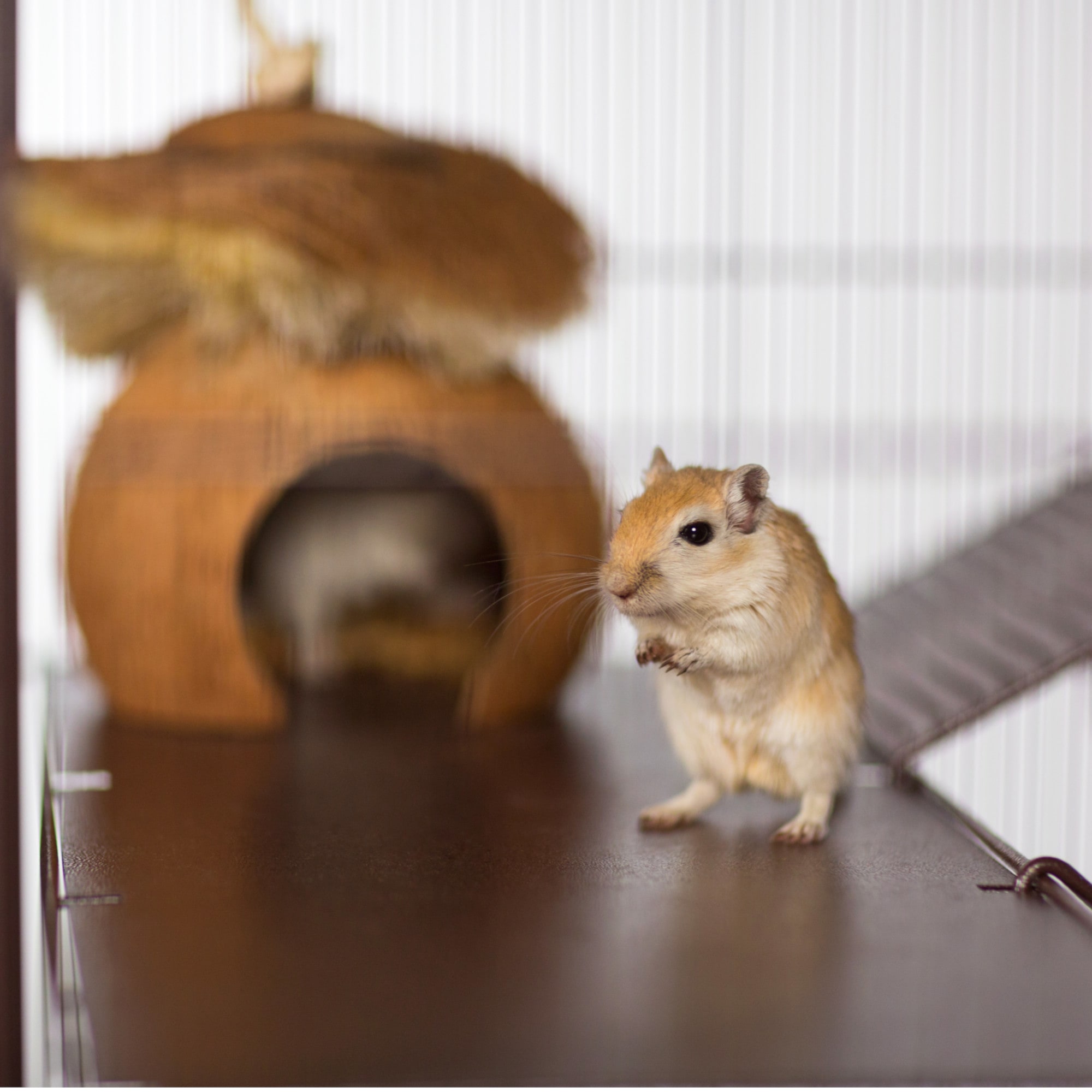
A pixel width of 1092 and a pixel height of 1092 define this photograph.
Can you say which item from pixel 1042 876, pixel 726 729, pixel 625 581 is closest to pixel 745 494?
pixel 625 581

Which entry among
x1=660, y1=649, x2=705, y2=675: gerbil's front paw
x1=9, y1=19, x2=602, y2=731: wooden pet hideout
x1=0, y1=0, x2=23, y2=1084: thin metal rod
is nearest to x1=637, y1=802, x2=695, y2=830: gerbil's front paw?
x1=660, y1=649, x2=705, y2=675: gerbil's front paw

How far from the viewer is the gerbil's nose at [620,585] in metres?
1.59

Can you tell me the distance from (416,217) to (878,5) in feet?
2.65

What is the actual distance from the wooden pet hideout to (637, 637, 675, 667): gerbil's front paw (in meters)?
0.66

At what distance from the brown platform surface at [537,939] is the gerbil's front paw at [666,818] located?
0.09ft

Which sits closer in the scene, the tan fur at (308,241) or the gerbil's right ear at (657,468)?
the gerbil's right ear at (657,468)

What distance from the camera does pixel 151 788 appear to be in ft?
6.68

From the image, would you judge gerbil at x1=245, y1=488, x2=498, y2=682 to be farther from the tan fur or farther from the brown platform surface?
the brown platform surface

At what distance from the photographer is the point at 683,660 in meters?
1.64

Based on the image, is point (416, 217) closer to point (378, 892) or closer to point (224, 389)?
point (224, 389)

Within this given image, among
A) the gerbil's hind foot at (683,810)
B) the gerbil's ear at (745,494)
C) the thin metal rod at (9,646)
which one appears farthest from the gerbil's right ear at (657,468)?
the thin metal rod at (9,646)

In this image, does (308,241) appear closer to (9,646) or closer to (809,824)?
(9,646)

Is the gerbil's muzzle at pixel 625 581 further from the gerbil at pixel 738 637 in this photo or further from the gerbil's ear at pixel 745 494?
the gerbil's ear at pixel 745 494

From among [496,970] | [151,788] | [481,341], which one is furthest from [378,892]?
[481,341]
